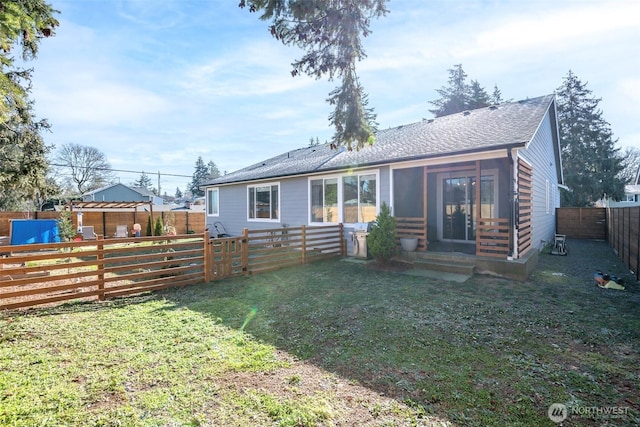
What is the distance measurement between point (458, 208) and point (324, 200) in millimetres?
4223

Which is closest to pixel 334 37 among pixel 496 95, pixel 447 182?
pixel 447 182

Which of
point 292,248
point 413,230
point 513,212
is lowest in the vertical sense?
point 292,248

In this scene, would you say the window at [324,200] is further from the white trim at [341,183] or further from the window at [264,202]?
the window at [264,202]

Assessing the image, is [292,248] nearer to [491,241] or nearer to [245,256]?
[245,256]

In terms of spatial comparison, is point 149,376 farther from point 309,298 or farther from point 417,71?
point 417,71

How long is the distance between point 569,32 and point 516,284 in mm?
5925

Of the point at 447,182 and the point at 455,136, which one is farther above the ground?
the point at 455,136

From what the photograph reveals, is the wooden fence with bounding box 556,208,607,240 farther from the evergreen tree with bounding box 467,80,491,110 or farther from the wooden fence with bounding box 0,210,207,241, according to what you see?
the wooden fence with bounding box 0,210,207,241

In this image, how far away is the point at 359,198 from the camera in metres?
9.14

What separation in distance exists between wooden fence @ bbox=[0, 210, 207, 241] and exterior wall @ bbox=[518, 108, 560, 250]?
55.3ft

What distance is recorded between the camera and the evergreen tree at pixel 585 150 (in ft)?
75.2

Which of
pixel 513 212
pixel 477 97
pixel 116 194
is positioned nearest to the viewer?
pixel 513 212

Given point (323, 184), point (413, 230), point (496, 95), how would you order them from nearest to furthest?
point (413, 230) < point (323, 184) < point (496, 95)

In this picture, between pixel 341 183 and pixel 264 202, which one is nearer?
pixel 341 183
